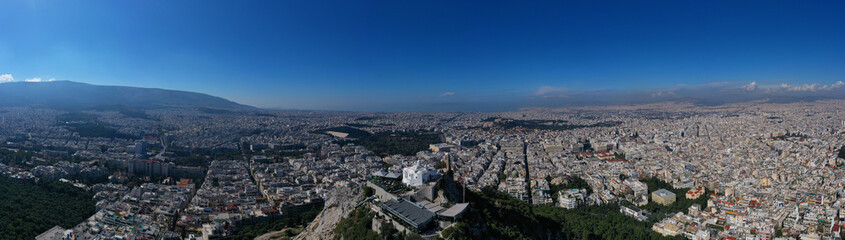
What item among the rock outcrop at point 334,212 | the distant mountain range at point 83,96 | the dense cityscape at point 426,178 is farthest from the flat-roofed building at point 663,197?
the distant mountain range at point 83,96

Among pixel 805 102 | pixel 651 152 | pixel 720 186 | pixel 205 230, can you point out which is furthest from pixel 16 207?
pixel 805 102

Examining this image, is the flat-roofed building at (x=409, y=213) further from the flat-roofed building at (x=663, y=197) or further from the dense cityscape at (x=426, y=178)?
the flat-roofed building at (x=663, y=197)

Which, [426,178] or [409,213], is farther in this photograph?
[426,178]

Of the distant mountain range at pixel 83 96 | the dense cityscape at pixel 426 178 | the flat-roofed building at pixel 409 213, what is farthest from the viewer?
the distant mountain range at pixel 83 96

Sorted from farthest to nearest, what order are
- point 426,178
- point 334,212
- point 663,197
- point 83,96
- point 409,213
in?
point 83,96
point 663,197
point 334,212
point 426,178
point 409,213

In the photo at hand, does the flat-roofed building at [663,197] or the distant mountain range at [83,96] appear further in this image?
the distant mountain range at [83,96]

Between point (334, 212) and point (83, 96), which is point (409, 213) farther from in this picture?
point (83, 96)

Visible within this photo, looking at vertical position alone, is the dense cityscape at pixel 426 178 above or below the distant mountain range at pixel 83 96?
below

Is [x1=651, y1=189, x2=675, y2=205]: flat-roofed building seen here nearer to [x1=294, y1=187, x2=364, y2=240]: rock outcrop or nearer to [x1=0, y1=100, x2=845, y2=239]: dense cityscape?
[x1=0, y1=100, x2=845, y2=239]: dense cityscape

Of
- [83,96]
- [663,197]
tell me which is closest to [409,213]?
[663,197]
